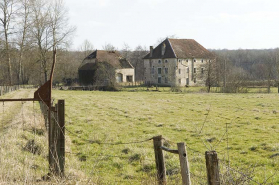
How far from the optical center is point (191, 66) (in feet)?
193

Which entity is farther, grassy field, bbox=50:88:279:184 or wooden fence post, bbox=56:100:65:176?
grassy field, bbox=50:88:279:184

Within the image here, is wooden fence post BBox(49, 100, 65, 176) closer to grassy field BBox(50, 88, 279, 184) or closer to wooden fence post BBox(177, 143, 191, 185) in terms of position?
grassy field BBox(50, 88, 279, 184)

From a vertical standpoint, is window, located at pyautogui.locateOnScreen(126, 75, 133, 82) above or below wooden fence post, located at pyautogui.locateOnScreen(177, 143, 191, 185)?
above

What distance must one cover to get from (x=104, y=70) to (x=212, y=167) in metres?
47.6

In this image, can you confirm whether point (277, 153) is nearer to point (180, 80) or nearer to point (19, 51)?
point (19, 51)

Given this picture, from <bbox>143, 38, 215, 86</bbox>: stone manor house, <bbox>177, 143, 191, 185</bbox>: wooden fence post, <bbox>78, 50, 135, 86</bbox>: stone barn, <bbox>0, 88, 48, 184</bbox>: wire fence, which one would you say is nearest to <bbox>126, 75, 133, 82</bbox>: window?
<bbox>78, 50, 135, 86</bbox>: stone barn

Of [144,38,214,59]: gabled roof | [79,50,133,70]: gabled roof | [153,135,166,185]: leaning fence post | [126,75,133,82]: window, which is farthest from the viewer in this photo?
[126,75,133,82]: window

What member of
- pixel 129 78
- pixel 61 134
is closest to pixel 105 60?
pixel 129 78

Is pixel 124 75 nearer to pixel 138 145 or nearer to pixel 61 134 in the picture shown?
pixel 138 145

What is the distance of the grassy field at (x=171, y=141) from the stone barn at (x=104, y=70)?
3062cm

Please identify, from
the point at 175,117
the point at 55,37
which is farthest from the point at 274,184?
the point at 55,37

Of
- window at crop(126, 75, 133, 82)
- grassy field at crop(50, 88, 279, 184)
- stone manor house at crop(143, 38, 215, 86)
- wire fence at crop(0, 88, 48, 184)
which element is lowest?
grassy field at crop(50, 88, 279, 184)

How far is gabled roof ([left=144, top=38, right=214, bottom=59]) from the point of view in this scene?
57719 mm

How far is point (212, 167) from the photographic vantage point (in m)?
3.66
